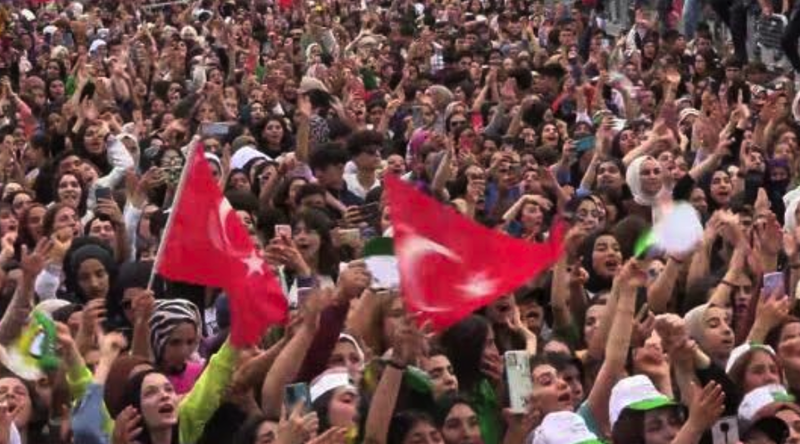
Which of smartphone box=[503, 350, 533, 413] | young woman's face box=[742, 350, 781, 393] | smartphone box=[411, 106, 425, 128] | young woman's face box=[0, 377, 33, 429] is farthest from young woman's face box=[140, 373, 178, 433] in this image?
smartphone box=[411, 106, 425, 128]

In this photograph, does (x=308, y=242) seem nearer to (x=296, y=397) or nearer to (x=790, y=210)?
(x=790, y=210)

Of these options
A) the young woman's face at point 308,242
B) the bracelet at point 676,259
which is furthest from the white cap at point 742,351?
the young woman's face at point 308,242

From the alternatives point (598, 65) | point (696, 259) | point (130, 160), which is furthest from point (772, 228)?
point (598, 65)

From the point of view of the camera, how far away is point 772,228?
8.72 m

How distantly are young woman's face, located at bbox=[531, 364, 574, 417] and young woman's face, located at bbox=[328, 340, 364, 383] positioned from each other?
0.62 meters

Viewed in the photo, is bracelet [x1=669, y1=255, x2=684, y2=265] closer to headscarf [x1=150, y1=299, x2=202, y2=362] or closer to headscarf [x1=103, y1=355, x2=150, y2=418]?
headscarf [x1=150, y1=299, x2=202, y2=362]

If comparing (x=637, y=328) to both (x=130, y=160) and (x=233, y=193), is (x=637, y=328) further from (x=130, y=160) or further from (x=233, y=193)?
(x=130, y=160)

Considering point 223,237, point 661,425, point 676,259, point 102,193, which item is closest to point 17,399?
point 223,237

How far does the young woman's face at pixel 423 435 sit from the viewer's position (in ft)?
20.4

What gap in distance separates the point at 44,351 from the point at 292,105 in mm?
8798

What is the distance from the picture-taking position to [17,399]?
681cm

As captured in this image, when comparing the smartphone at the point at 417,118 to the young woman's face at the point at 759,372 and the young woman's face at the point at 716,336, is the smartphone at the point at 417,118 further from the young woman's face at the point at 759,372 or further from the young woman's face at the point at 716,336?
the young woman's face at the point at 759,372

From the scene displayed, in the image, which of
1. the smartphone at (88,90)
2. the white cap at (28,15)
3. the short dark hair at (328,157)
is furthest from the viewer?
the white cap at (28,15)

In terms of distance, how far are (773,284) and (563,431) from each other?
7.05 feet
